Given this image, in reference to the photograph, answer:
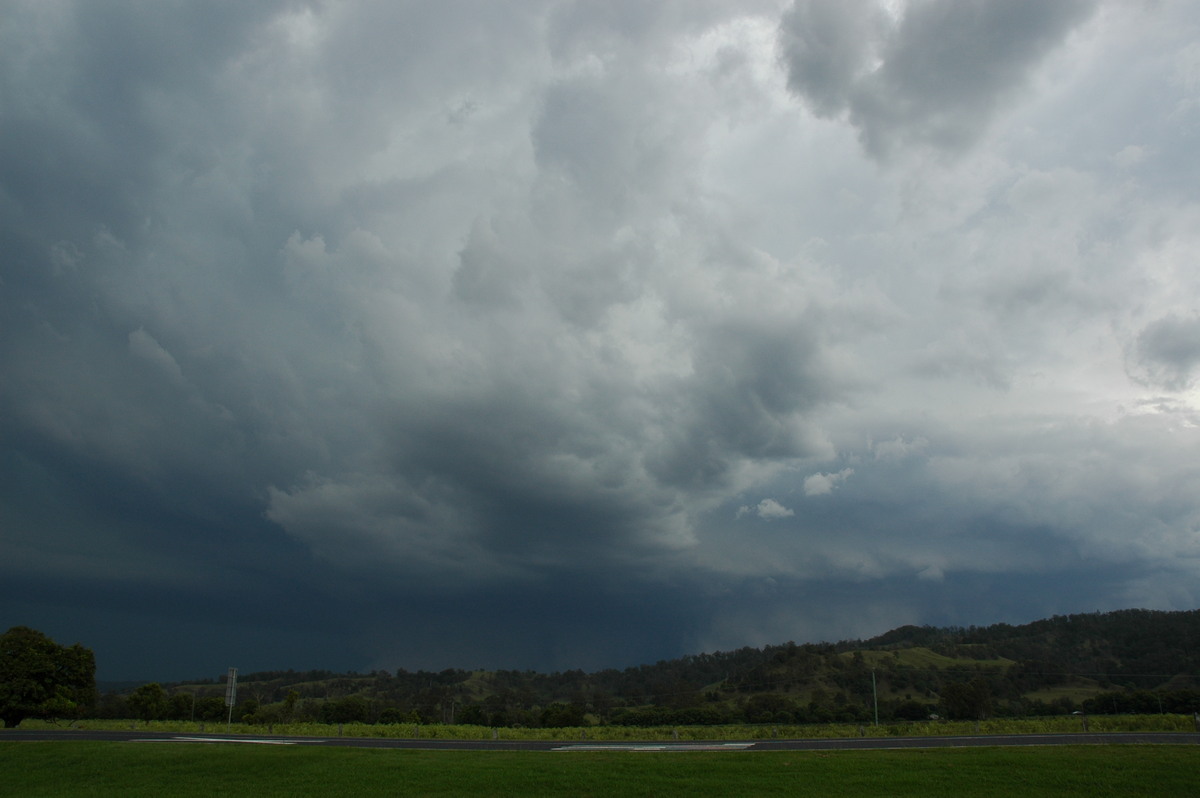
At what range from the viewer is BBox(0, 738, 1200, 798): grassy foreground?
85.8 feet

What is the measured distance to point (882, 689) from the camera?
120500 millimetres

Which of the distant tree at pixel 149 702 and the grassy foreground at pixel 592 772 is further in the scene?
the distant tree at pixel 149 702

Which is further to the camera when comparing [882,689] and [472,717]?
[882,689]

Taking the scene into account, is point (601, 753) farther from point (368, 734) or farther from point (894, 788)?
point (368, 734)

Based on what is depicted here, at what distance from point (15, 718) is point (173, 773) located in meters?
42.1

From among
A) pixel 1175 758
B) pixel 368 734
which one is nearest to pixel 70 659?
pixel 368 734

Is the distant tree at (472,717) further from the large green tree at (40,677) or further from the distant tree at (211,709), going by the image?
the large green tree at (40,677)

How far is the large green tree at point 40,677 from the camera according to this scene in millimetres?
57406

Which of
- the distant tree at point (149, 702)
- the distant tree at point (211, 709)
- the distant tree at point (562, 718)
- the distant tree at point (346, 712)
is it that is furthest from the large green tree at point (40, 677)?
the distant tree at point (562, 718)

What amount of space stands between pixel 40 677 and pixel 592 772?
184 ft

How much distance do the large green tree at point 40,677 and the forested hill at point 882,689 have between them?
16816 millimetres

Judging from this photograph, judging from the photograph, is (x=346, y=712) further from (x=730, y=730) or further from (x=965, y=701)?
(x=965, y=701)

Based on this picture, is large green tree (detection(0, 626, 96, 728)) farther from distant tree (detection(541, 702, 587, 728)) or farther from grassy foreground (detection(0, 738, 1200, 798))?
distant tree (detection(541, 702, 587, 728))

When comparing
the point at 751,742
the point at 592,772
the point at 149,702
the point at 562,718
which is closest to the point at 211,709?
the point at 149,702
